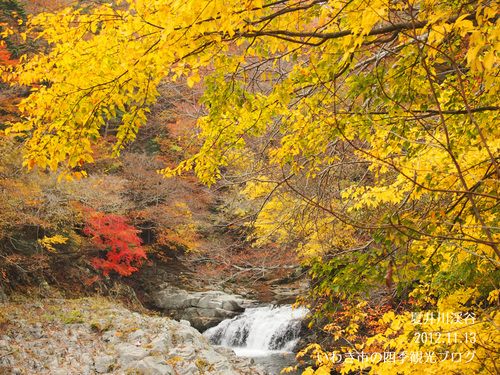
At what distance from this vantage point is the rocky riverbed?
20.3 feet

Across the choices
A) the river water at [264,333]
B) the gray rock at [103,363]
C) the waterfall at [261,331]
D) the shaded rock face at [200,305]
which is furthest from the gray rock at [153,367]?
the shaded rock face at [200,305]

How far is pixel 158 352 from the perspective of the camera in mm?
7223

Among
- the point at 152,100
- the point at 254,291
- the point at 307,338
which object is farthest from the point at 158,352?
the point at 254,291

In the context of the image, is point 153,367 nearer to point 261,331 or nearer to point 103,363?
point 103,363

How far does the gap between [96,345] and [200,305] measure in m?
7.18

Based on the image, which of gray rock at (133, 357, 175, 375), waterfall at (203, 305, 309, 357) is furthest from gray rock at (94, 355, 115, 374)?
waterfall at (203, 305, 309, 357)

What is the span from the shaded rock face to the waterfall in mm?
469

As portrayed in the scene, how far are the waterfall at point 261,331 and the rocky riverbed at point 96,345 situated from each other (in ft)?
6.35

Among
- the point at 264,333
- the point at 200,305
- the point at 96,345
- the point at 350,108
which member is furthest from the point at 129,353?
the point at 200,305

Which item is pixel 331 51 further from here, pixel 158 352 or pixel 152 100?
pixel 158 352

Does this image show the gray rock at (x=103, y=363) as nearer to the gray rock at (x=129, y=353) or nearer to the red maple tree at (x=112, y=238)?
the gray rock at (x=129, y=353)

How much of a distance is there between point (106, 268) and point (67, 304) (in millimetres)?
2578

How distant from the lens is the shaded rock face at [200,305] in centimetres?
1365

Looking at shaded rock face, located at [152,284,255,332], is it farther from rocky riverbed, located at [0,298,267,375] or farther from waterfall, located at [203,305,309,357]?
rocky riverbed, located at [0,298,267,375]
